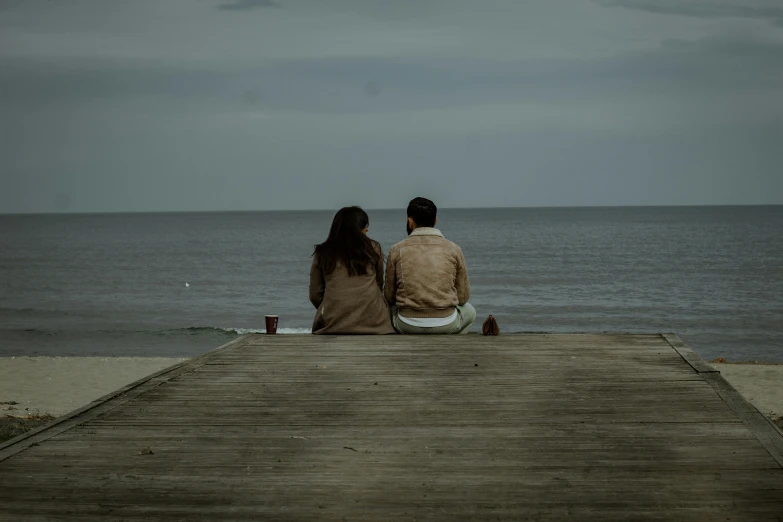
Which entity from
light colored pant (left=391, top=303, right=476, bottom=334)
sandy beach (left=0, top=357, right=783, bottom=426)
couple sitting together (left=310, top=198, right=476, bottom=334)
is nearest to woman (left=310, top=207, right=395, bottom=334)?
couple sitting together (left=310, top=198, right=476, bottom=334)

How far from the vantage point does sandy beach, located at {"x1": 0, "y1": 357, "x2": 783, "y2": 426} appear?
42.4ft

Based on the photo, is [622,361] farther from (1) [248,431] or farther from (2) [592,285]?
(2) [592,285]

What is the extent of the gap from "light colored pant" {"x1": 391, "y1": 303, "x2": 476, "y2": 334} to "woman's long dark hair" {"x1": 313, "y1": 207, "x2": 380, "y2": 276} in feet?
2.11

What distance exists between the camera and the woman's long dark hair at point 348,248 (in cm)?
757

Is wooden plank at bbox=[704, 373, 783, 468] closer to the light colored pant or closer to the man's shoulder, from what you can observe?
the light colored pant

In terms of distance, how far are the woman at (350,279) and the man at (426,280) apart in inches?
6.3

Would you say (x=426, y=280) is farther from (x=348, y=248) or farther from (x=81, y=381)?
(x=81, y=381)

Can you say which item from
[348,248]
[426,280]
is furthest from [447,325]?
[348,248]

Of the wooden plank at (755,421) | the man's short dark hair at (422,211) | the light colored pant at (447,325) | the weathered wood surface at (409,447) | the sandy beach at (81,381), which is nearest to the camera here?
the weathered wood surface at (409,447)

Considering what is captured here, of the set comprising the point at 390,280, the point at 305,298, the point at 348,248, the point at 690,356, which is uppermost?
the point at 348,248

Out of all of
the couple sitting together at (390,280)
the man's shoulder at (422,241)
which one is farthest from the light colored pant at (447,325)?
the man's shoulder at (422,241)

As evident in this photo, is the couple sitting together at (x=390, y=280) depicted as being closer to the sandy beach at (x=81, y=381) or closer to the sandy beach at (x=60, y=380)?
the sandy beach at (x=81, y=381)

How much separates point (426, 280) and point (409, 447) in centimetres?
311

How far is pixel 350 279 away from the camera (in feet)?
24.8
